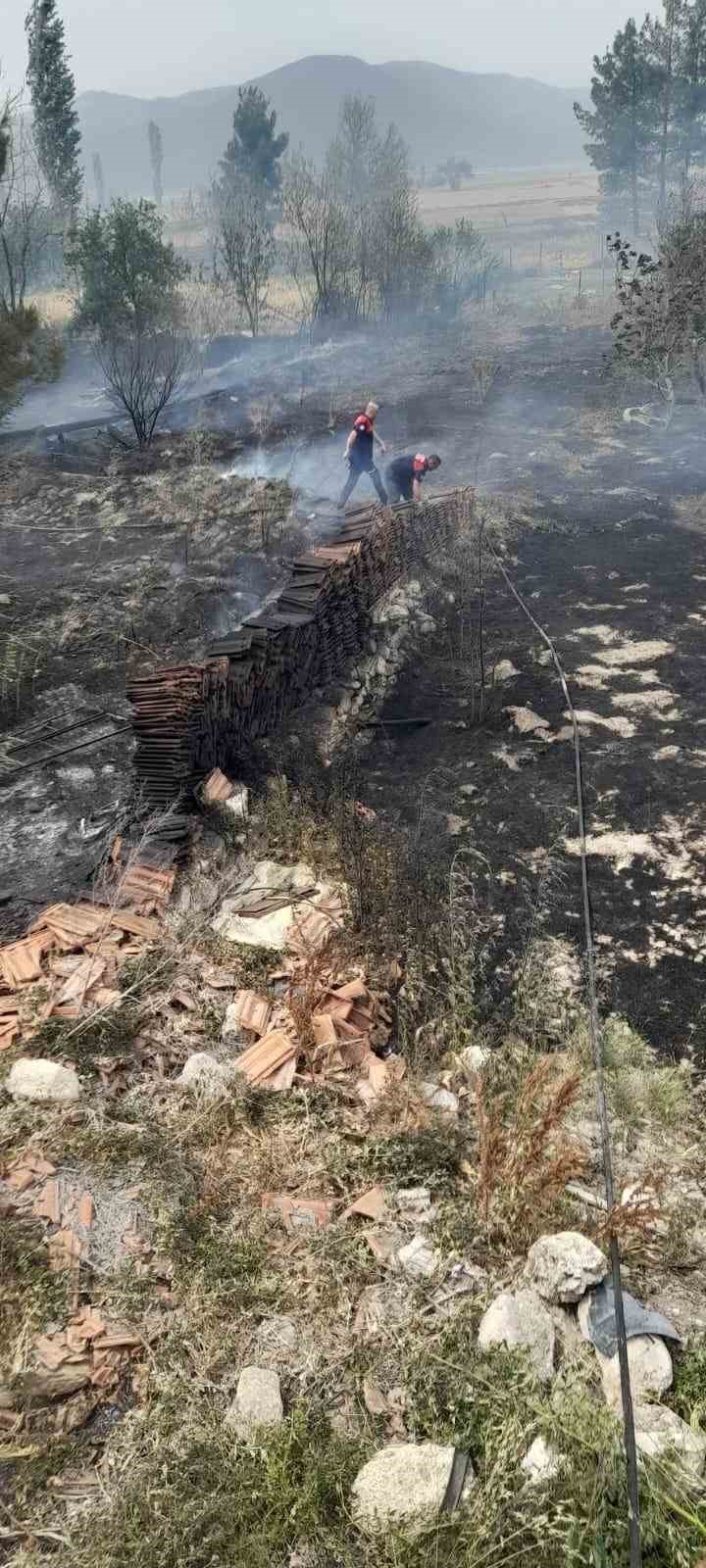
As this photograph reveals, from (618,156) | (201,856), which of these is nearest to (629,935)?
(201,856)

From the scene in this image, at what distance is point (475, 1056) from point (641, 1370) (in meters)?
1.52

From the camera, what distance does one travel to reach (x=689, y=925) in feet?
17.4

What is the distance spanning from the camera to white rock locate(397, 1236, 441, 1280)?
3283 millimetres

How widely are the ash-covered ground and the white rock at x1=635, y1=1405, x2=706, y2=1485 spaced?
1957mm

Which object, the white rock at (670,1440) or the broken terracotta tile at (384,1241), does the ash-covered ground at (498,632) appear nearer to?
the broken terracotta tile at (384,1241)

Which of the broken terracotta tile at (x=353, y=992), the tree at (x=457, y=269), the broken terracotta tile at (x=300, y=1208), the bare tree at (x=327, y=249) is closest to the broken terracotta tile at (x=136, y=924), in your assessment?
the broken terracotta tile at (x=353, y=992)

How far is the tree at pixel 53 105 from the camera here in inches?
1232

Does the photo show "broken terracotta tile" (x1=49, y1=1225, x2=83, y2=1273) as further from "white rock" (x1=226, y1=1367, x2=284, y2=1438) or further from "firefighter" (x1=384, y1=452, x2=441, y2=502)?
"firefighter" (x1=384, y1=452, x2=441, y2=502)

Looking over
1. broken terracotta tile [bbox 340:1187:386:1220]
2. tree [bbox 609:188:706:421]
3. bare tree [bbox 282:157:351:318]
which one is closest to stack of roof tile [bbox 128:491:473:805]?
broken terracotta tile [bbox 340:1187:386:1220]

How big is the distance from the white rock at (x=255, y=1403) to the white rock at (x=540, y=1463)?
0.68 m

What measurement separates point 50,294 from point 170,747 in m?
37.6

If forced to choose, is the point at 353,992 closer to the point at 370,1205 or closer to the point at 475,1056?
the point at 475,1056

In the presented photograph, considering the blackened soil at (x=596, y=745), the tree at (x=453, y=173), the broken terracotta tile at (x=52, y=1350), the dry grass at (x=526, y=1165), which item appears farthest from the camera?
the tree at (x=453, y=173)

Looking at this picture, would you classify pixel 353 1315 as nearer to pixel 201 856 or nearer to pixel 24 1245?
pixel 24 1245
